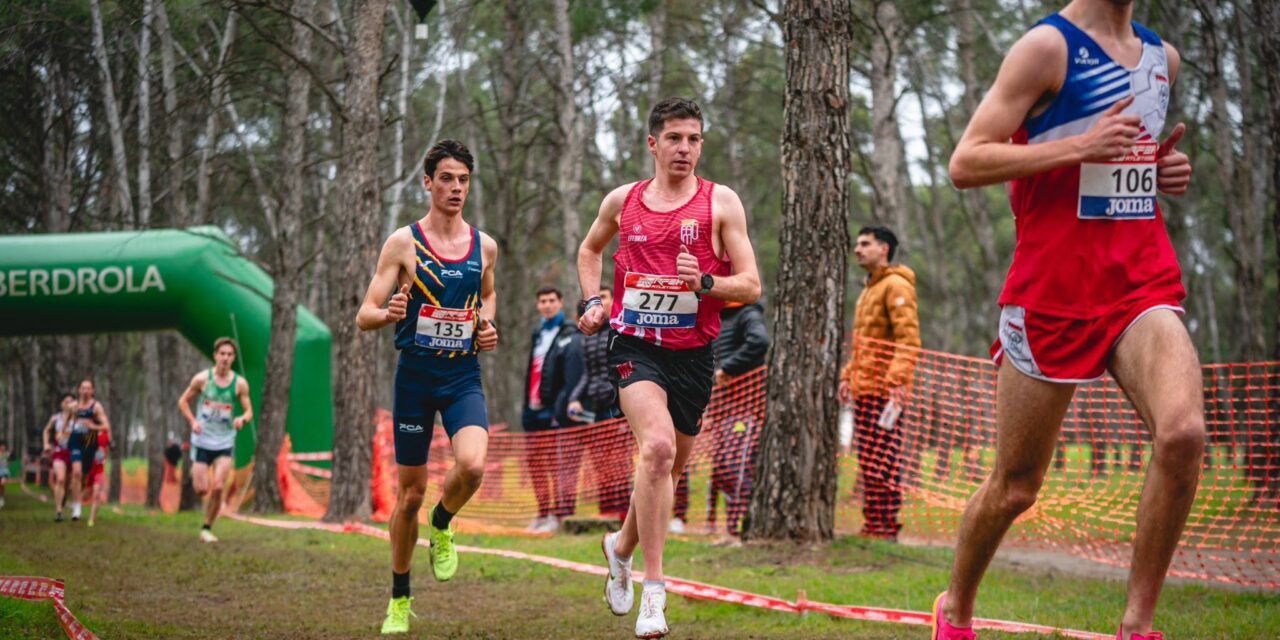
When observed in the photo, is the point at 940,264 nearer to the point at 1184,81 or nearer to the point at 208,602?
the point at 1184,81

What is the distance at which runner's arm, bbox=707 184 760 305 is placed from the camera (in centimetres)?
529

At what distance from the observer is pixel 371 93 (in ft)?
43.4

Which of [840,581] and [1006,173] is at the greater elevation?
[1006,173]

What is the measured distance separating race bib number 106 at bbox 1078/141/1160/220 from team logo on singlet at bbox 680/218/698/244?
6.87 ft

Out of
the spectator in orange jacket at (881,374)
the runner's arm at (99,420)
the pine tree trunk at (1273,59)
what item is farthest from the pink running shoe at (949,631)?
the runner's arm at (99,420)

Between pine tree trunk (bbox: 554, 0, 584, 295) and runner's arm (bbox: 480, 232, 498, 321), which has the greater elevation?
pine tree trunk (bbox: 554, 0, 584, 295)

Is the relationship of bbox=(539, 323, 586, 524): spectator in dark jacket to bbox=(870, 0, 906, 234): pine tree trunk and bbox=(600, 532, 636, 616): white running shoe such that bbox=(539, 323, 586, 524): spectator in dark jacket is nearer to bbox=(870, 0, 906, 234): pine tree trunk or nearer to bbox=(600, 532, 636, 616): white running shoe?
bbox=(600, 532, 636, 616): white running shoe

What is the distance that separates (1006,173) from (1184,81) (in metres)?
21.9

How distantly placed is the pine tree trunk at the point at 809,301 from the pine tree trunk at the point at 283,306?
10.4 metres

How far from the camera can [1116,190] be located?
3.76 metres

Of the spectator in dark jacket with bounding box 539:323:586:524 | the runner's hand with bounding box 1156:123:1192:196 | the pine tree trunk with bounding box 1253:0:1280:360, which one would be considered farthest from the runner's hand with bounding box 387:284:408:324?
the pine tree trunk with bounding box 1253:0:1280:360

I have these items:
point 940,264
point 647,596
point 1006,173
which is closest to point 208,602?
point 647,596

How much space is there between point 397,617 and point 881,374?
509 cm

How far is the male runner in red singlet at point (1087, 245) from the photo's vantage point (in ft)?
12.0
